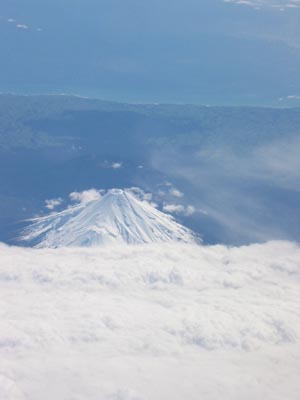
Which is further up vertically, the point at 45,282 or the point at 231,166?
the point at 231,166

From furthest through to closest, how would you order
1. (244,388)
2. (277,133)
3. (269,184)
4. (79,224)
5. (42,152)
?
(277,133), (42,152), (269,184), (79,224), (244,388)

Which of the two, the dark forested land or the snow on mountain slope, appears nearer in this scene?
the snow on mountain slope

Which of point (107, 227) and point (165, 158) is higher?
point (165, 158)

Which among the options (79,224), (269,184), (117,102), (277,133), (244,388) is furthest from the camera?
(117,102)

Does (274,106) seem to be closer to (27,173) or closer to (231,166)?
(231,166)

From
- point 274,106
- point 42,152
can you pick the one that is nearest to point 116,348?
point 42,152

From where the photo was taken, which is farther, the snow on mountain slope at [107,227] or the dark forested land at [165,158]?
the dark forested land at [165,158]

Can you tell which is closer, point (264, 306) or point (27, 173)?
point (264, 306)

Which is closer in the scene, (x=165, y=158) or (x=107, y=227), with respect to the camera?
(x=107, y=227)
